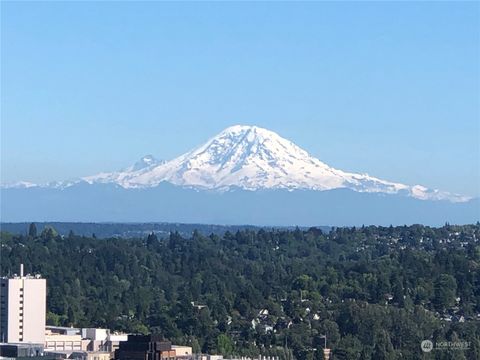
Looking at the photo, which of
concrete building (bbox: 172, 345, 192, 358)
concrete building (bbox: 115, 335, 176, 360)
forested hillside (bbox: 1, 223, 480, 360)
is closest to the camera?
concrete building (bbox: 115, 335, 176, 360)

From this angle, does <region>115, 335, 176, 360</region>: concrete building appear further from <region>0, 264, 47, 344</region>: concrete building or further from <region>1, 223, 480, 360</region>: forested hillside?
<region>1, 223, 480, 360</region>: forested hillside

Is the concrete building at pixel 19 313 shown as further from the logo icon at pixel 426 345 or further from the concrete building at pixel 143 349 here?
the logo icon at pixel 426 345

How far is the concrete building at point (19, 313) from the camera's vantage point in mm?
130750

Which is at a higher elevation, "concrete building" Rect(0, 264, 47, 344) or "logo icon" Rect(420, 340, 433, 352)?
"concrete building" Rect(0, 264, 47, 344)

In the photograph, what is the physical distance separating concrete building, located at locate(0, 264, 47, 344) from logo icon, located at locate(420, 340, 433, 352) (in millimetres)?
24289

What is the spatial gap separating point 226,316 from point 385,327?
17.7 metres

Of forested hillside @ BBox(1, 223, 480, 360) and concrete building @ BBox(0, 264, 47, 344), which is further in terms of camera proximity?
forested hillside @ BBox(1, 223, 480, 360)

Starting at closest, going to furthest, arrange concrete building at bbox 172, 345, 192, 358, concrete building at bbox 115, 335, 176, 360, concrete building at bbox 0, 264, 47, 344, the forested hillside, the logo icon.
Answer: concrete building at bbox 115, 335, 176, 360, concrete building at bbox 172, 345, 192, 358, concrete building at bbox 0, 264, 47, 344, the logo icon, the forested hillside

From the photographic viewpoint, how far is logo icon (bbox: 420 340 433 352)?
137000 millimetres

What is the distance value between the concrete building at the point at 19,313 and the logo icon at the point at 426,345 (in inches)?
956

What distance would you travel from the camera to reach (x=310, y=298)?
171 m

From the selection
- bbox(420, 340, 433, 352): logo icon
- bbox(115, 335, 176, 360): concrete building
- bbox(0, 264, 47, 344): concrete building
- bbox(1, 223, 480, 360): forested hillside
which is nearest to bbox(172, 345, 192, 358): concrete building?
bbox(115, 335, 176, 360): concrete building

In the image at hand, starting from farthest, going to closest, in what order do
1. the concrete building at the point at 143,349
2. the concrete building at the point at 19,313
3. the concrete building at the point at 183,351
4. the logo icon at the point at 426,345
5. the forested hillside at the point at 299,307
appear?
1. the forested hillside at the point at 299,307
2. the logo icon at the point at 426,345
3. the concrete building at the point at 19,313
4. the concrete building at the point at 183,351
5. the concrete building at the point at 143,349

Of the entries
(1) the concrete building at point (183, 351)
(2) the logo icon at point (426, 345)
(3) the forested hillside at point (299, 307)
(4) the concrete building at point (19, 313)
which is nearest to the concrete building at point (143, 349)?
(1) the concrete building at point (183, 351)
